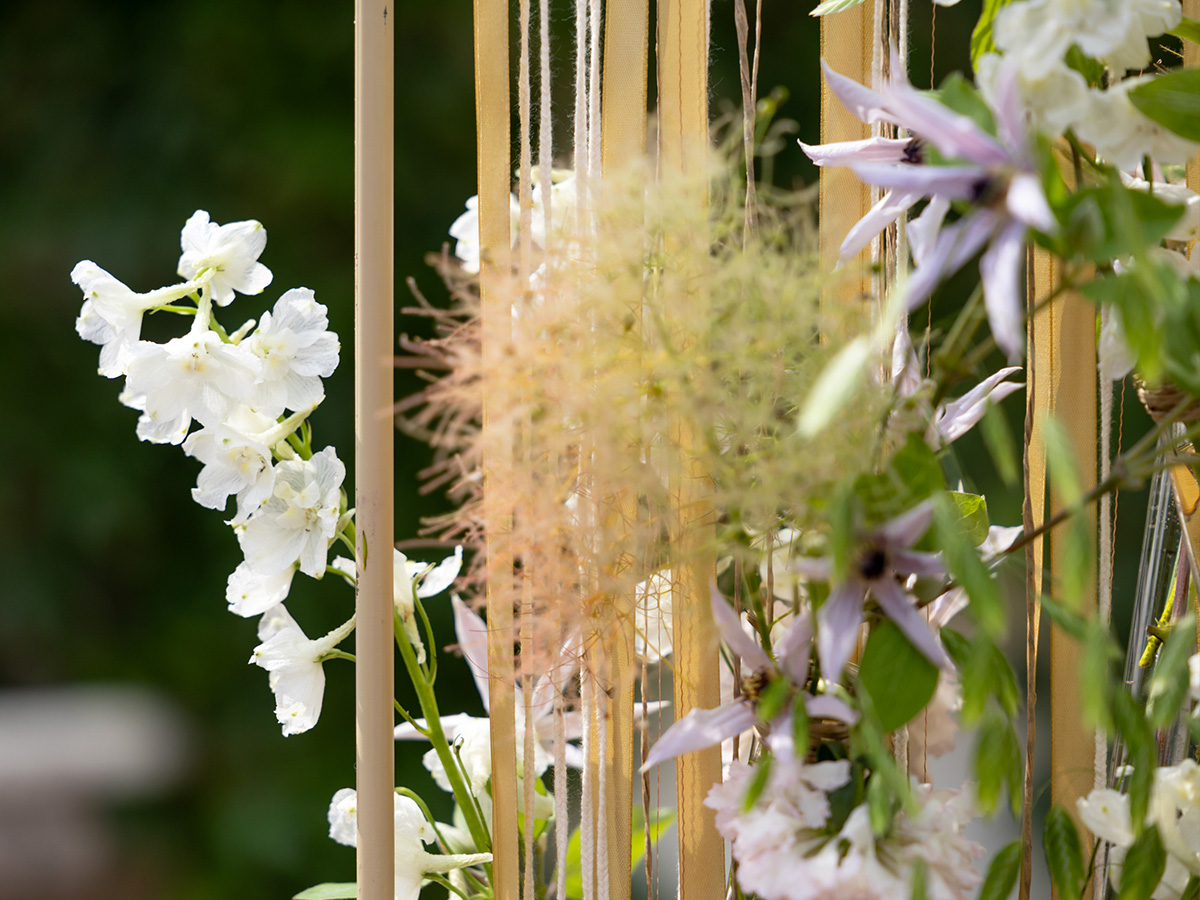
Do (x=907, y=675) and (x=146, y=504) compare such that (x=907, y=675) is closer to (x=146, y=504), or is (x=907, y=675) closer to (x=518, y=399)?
(x=518, y=399)

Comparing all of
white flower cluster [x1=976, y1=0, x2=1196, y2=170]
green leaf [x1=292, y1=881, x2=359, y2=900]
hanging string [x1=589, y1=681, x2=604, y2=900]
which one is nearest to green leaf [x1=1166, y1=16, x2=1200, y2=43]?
white flower cluster [x1=976, y1=0, x2=1196, y2=170]

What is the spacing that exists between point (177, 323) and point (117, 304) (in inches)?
29.9

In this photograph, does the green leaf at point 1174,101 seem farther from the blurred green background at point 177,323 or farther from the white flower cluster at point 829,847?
the blurred green background at point 177,323

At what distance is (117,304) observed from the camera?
0.97 ft

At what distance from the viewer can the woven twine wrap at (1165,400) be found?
24 cm

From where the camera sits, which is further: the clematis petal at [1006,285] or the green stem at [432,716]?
the green stem at [432,716]

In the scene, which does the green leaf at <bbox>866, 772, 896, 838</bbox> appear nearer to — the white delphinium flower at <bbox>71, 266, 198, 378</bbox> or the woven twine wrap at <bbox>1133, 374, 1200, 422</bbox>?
the woven twine wrap at <bbox>1133, 374, 1200, 422</bbox>

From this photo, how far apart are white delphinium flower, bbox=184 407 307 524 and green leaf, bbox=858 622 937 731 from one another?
19 centimetres

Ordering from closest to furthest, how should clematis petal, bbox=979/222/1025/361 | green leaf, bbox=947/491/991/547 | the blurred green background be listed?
1. clematis petal, bbox=979/222/1025/361
2. green leaf, bbox=947/491/991/547
3. the blurred green background

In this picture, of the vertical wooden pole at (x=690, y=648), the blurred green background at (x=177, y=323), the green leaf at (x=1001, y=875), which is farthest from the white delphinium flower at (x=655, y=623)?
the blurred green background at (x=177, y=323)

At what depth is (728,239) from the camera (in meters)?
0.25

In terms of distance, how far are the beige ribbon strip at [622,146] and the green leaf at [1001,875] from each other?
115 mm

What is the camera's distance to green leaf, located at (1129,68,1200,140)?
20 cm

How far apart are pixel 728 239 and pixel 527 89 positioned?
0.09m
